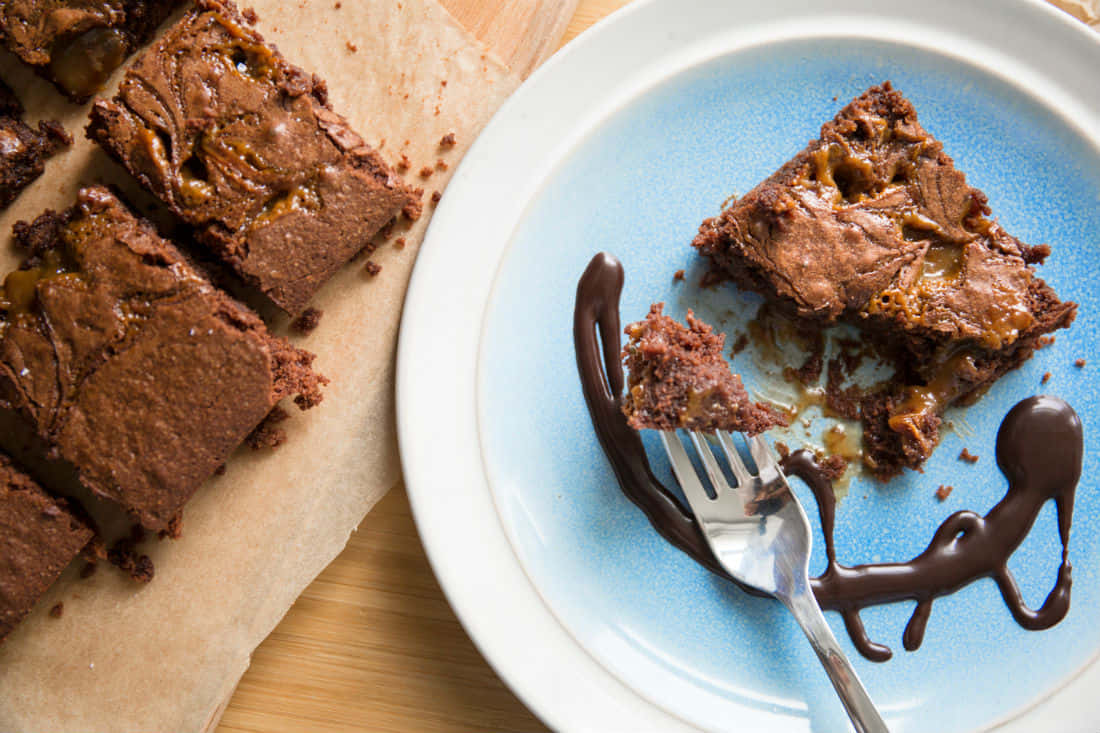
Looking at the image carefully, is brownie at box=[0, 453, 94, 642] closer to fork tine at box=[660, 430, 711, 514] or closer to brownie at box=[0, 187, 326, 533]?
brownie at box=[0, 187, 326, 533]

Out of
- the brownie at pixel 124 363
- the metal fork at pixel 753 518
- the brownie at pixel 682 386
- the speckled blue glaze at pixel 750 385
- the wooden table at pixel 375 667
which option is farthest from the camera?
the wooden table at pixel 375 667

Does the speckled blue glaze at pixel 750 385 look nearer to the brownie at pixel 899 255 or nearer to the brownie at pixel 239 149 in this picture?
the brownie at pixel 899 255

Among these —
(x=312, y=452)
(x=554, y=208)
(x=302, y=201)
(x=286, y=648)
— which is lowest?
(x=286, y=648)

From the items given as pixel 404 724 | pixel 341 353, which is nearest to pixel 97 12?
pixel 341 353

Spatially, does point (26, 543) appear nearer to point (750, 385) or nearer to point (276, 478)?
point (276, 478)

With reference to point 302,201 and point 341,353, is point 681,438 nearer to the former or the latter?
point 341,353

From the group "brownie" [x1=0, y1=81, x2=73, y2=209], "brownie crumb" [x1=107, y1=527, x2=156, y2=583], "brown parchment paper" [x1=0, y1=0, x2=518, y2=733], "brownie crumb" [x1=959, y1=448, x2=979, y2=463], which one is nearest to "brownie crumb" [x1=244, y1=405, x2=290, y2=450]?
"brown parchment paper" [x1=0, y1=0, x2=518, y2=733]

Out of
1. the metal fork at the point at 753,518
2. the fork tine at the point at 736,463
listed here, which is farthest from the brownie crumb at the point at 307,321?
the fork tine at the point at 736,463
